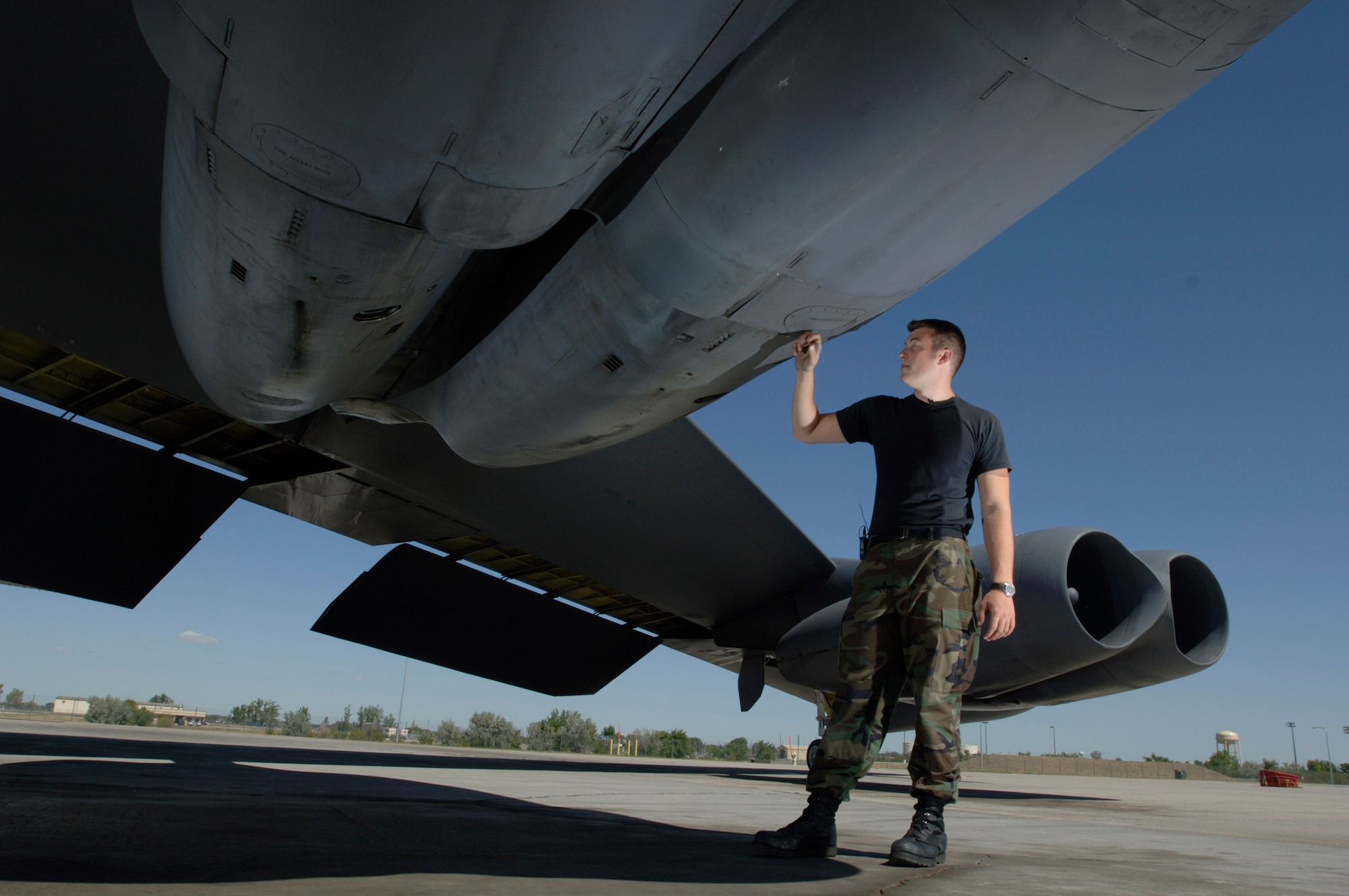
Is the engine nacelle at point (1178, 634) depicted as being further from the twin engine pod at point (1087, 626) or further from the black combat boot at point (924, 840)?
the black combat boot at point (924, 840)

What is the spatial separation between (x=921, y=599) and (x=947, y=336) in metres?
0.79

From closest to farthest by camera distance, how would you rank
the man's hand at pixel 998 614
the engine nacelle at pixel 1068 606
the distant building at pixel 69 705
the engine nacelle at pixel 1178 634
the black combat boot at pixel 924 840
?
the black combat boot at pixel 924 840 < the man's hand at pixel 998 614 < the engine nacelle at pixel 1068 606 < the engine nacelle at pixel 1178 634 < the distant building at pixel 69 705

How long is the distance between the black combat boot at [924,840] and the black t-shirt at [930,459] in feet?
2.31

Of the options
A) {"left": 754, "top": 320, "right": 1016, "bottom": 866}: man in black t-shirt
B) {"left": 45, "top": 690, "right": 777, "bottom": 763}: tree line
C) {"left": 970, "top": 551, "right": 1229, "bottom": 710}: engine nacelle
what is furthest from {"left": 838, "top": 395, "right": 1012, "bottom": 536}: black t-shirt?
{"left": 45, "top": 690, "right": 777, "bottom": 763}: tree line

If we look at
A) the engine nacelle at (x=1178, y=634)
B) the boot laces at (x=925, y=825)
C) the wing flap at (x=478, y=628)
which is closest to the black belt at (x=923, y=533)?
the boot laces at (x=925, y=825)

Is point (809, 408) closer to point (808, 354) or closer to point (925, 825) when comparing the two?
point (808, 354)

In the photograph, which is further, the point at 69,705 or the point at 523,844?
the point at 69,705

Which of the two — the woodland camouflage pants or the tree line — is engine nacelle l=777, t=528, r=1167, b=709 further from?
the tree line

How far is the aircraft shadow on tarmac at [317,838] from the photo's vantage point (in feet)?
5.15

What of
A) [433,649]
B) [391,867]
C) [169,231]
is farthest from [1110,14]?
[433,649]

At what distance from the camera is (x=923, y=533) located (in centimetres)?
221

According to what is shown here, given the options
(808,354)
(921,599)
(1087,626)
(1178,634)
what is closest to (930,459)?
(921,599)

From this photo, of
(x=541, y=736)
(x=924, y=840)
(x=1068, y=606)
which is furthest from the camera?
(x=541, y=736)

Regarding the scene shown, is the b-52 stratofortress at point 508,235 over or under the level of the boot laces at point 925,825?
over
